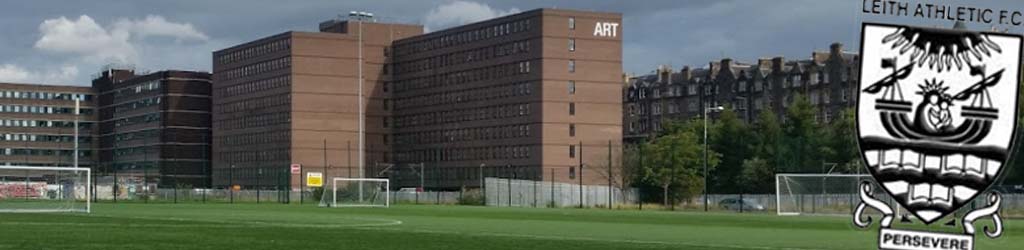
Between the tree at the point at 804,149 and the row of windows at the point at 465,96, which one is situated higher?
the row of windows at the point at 465,96

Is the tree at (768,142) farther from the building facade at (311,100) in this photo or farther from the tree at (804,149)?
the building facade at (311,100)

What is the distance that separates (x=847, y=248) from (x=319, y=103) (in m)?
141

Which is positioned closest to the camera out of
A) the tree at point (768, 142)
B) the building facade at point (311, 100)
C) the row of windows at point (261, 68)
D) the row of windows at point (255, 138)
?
the tree at point (768, 142)

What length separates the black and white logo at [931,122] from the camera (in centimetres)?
655

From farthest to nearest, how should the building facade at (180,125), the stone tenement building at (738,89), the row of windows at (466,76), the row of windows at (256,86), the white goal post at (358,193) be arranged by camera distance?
1. the building facade at (180,125)
2. the row of windows at (256,86)
3. the stone tenement building at (738,89)
4. the row of windows at (466,76)
5. the white goal post at (358,193)

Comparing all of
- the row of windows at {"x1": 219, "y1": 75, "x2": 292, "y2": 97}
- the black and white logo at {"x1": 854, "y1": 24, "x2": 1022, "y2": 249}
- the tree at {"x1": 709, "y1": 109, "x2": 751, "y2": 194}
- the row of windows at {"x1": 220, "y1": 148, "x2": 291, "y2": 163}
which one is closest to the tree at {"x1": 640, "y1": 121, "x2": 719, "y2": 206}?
the tree at {"x1": 709, "y1": 109, "x2": 751, "y2": 194}

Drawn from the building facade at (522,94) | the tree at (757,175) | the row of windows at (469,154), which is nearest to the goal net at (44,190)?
the tree at (757,175)

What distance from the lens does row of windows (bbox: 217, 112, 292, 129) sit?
553ft

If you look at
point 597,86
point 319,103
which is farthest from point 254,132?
point 597,86

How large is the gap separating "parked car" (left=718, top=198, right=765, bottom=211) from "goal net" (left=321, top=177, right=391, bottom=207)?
71.2 feet

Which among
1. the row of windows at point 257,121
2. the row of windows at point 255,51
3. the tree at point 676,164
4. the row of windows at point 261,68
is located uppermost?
the row of windows at point 255,51

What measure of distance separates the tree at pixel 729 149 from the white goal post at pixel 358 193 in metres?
39.1

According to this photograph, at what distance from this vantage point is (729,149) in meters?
131

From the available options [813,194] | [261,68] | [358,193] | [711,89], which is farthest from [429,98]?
[813,194]
